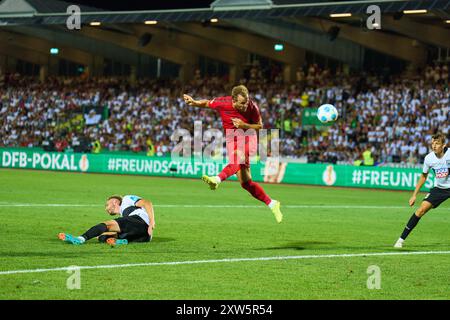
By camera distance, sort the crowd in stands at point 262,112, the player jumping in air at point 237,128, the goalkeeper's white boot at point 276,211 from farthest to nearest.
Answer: the crowd in stands at point 262,112, the goalkeeper's white boot at point 276,211, the player jumping in air at point 237,128

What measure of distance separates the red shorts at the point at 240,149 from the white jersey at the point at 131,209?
174 cm

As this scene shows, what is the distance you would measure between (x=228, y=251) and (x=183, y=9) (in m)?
36.2

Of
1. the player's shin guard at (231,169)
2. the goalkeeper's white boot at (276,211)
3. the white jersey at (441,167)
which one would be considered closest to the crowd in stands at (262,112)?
the white jersey at (441,167)

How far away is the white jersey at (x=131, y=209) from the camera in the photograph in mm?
14875

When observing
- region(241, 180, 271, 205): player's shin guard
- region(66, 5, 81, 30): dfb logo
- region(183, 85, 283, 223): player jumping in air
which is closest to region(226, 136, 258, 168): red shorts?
region(183, 85, 283, 223): player jumping in air

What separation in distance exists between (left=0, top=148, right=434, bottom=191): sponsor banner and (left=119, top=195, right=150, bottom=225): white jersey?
2046 cm

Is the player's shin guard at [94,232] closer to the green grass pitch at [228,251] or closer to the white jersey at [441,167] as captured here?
the green grass pitch at [228,251]

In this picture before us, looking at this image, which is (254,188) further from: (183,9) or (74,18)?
(74,18)

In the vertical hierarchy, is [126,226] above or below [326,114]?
below

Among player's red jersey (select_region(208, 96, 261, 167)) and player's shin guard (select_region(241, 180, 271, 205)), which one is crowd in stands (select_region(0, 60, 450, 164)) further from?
player's red jersey (select_region(208, 96, 261, 167))

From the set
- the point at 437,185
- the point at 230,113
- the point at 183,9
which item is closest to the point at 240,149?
the point at 230,113

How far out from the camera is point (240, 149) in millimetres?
15195

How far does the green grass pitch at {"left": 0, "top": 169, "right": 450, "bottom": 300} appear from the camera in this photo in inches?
416
